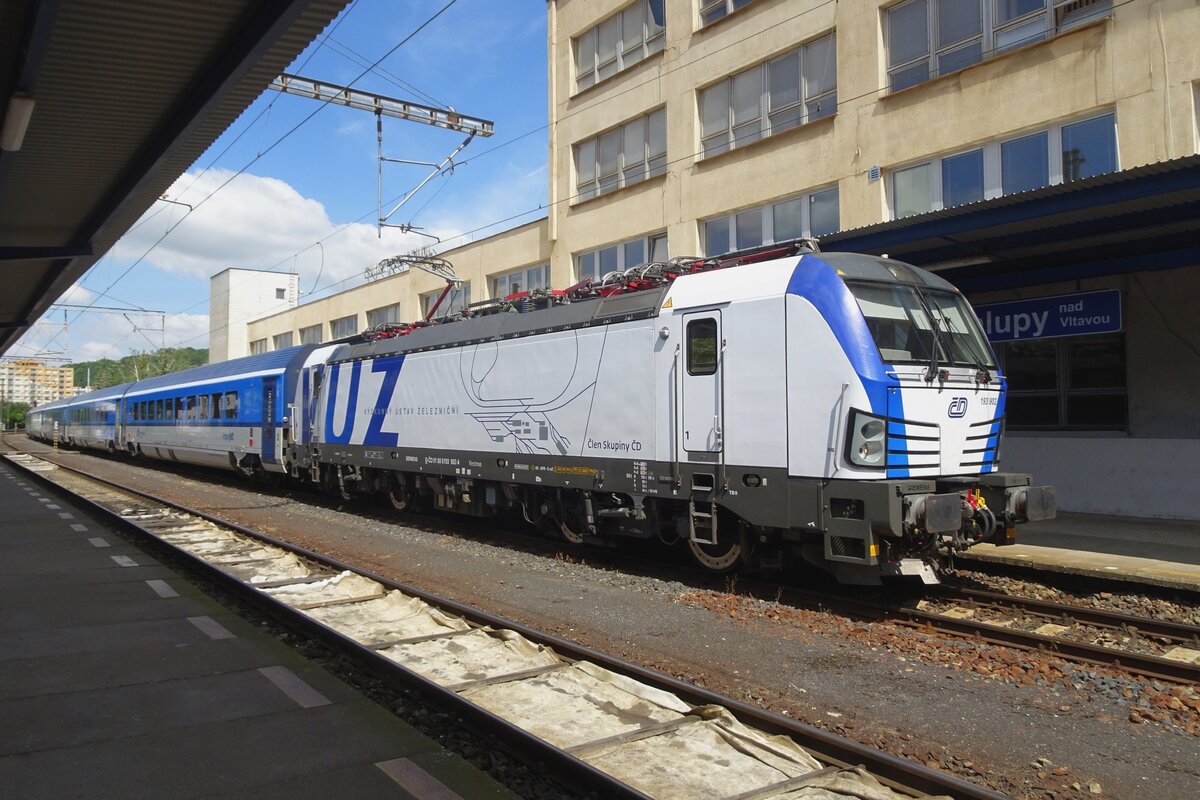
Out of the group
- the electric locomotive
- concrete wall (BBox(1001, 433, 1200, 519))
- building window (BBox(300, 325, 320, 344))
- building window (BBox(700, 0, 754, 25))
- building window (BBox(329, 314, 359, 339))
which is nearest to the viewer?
the electric locomotive

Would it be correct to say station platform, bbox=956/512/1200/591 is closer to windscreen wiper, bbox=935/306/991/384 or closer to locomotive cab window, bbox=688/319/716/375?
windscreen wiper, bbox=935/306/991/384

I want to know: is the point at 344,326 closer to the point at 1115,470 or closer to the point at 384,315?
the point at 384,315

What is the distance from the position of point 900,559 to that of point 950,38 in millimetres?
11599

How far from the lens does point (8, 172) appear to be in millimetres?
10500

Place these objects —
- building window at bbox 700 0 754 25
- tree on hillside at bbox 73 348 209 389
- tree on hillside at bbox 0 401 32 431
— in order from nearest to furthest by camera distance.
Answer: building window at bbox 700 0 754 25 < tree on hillside at bbox 73 348 209 389 < tree on hillside at bbox 0 401 32 431

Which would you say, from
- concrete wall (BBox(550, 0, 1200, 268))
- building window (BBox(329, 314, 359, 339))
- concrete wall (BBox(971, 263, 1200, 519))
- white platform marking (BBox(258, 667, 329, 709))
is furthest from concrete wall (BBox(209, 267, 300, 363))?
white platform marking (BBox(258, 667, 329, 709))

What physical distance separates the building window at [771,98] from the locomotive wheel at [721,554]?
1149 cm

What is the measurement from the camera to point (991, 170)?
579 inches

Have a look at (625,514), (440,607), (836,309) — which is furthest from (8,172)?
(836,309)

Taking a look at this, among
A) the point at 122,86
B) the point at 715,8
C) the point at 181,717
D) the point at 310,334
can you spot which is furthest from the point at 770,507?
the point at 310,334

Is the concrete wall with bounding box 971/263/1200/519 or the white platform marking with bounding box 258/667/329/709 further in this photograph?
the concrete wall with bounding box 971/263/1200/519

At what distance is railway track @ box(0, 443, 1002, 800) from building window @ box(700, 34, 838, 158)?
13.8 meters

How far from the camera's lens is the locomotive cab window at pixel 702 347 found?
871cm

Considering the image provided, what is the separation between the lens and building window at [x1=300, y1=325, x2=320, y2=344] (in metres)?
42.0
